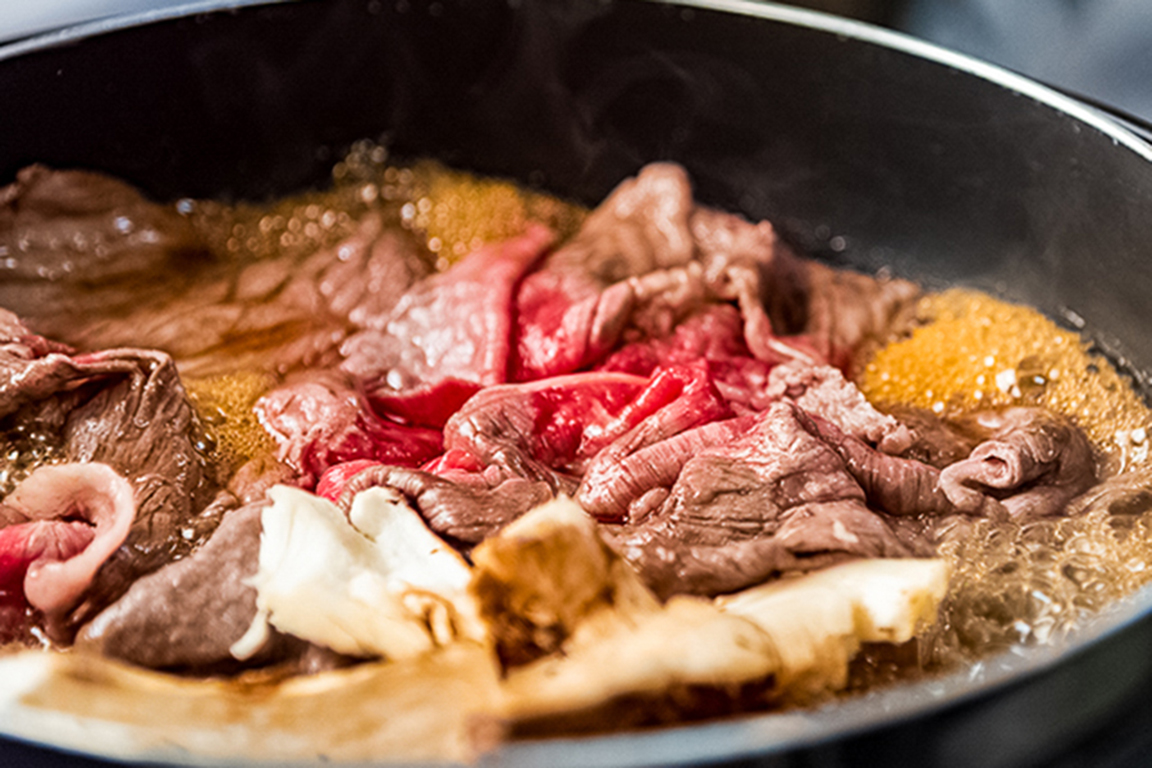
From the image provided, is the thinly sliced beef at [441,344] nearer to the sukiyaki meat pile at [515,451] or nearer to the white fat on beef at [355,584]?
the sukiyaki meat pile at [515,451]

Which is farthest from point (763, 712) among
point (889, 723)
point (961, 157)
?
point (961, 157)

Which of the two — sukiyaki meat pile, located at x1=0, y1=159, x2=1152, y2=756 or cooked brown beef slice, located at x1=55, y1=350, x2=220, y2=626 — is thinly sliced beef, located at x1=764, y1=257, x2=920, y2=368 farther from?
cooked brown beef slice, located at x1=55, y1=350, x2=220, y2=626

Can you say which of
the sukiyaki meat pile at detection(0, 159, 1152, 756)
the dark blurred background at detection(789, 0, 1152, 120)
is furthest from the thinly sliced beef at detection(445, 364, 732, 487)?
the dark blurred background at detection(789, 0, 1152, 120)

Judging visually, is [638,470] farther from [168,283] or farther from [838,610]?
[168,283]

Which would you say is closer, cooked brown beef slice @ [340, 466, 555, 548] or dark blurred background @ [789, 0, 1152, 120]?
cooked brown beef slice @ [340, 466, 555, 548]

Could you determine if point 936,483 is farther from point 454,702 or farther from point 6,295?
point 6,295

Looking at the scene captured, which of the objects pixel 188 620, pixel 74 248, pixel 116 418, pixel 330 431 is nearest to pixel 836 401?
pixel 330 431
